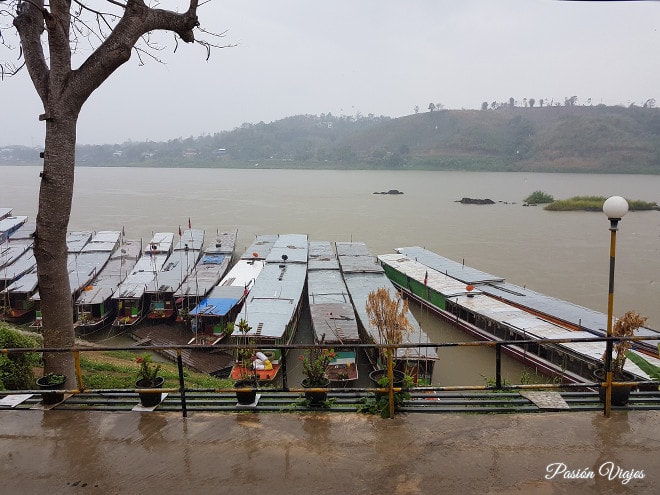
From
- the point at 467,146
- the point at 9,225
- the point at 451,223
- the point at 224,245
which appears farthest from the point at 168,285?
the point at 467,146

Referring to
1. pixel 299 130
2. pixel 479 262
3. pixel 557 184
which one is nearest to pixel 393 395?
pixel 479 262

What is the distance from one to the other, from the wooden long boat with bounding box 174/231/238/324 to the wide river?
3891mm

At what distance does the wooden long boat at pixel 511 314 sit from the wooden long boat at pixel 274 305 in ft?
13.1

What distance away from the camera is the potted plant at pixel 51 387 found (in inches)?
167

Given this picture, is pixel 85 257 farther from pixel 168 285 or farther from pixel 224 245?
pixel 168 285

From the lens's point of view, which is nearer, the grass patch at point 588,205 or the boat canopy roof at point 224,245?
the boat canopy roof at point 224,245

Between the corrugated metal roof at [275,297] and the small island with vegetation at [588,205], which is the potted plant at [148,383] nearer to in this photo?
the corrugated metal roof at [275,297]

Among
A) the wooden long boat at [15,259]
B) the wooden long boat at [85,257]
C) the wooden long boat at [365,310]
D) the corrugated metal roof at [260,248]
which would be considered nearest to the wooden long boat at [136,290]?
the wooden long boat at [85,257]

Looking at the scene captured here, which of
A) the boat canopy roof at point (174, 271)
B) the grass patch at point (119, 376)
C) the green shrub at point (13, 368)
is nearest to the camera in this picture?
the green shrub at point (13, 368)

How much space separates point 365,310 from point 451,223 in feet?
70.2

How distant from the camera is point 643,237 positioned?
26141 mm

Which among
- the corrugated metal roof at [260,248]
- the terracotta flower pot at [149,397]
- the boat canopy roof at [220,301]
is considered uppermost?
the terracotta flower pot at [149,397]

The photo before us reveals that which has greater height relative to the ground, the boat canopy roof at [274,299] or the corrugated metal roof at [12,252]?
the corrugated metal roof at [12,252]

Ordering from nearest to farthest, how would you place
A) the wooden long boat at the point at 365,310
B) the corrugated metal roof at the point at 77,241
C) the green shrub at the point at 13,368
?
1. the green shrub at the point at 13,368
2. the wooden long boat at the point at 365,310
3. the corrugated metal roof at the point at 77,241
